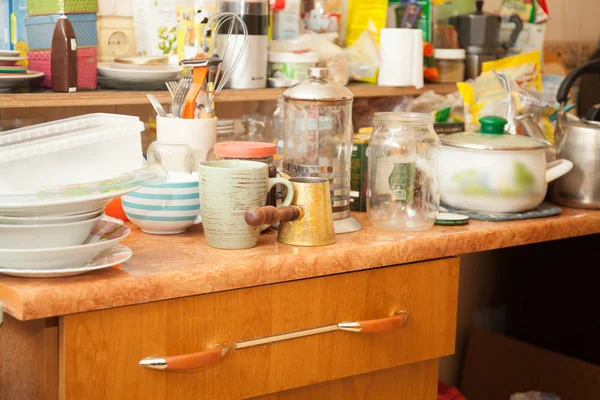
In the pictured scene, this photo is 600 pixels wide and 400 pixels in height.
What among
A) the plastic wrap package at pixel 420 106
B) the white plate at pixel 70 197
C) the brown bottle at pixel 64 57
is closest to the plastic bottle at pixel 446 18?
the plastic wrap package at pixel 420 106

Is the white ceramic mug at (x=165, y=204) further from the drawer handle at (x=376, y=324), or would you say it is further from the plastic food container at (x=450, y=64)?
the plastic food container at (x=450, y=64)

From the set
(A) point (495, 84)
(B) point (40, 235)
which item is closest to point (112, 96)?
(B) point (40, 235)

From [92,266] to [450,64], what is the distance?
139cm

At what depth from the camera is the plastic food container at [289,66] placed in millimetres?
2012

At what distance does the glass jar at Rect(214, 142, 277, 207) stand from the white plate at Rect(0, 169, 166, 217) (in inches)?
10.9

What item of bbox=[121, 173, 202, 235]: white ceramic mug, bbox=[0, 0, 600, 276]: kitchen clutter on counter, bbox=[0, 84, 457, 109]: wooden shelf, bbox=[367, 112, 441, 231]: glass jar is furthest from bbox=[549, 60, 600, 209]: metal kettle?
bbox=[121, 173, 202, 235]: white ceramic mug

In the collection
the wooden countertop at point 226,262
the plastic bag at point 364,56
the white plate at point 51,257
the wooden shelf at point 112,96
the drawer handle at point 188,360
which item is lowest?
the drawer handle at point 188,360

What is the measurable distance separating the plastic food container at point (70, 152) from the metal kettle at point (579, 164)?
0.99 meters

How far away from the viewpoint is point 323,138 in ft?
5.44

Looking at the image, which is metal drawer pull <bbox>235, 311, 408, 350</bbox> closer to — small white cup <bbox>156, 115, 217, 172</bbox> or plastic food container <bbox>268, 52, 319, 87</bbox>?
small white cup <bbox>156, 115, 217, 172</bbox>

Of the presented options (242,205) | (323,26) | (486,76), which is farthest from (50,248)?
(486,76)

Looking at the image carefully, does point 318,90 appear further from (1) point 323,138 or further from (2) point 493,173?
(2) point 493,173

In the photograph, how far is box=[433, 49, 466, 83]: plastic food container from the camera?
233cm

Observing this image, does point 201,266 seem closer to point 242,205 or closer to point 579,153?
point 242,205
